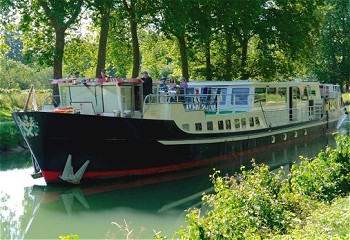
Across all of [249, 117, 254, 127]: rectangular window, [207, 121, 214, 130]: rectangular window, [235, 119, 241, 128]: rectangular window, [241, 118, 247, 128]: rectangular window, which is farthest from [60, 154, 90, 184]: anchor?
[249, 117, 254, 127]: rectangular window

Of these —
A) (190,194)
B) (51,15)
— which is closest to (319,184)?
(190,194)

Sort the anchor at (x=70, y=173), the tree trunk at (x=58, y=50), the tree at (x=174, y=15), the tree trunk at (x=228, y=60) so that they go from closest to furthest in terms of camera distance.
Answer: the anchor at (x=70, y=173)
the tree trunk at (x=58, y=50)
the tree at (x=174, y=15)
the tree trunk at (x=228, y=60)

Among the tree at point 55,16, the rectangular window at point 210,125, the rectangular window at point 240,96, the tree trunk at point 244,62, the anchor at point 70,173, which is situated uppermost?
the tree at point 55,16

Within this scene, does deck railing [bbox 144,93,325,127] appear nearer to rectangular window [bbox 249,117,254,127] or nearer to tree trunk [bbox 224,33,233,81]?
rectangular window [bbox 249,117,254,127]

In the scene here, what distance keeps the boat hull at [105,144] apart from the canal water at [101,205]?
0.49 metres

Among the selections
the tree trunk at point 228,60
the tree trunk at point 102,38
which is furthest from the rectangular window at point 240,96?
the tree trunk at point 228,60

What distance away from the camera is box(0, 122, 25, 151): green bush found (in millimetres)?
25359

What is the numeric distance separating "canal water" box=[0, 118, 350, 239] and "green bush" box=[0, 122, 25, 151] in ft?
12.7

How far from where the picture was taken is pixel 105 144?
58.5ft

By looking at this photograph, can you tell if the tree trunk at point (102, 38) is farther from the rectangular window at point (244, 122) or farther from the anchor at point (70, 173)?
the anchor at point (70, 173)

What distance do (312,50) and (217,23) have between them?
1178 centimetres

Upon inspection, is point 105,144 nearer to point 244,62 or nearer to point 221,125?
point 221,125

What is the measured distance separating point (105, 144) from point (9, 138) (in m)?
9.73

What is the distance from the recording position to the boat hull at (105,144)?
17438mm
